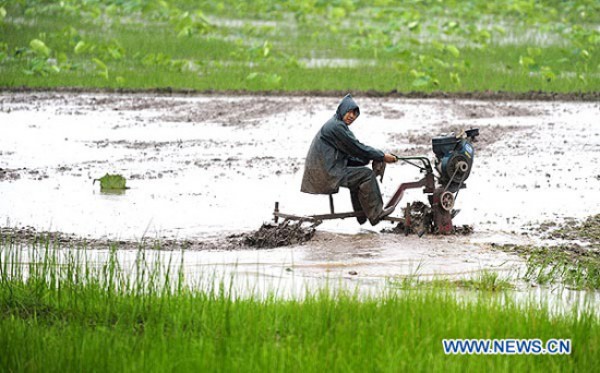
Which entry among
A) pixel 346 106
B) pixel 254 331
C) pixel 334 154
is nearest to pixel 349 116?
pixel 346 106

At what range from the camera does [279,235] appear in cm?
973

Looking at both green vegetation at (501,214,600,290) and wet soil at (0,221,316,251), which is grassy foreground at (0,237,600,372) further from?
wet soil at (0,221,316,251)

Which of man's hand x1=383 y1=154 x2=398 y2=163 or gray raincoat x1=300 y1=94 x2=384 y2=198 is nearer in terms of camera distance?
man's hand x1=383 y1=154 x2=398 y2=163

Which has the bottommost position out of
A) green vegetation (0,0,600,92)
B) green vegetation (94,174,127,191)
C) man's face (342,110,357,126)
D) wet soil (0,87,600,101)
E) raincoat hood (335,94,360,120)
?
green vegetation (94,174,127,191)

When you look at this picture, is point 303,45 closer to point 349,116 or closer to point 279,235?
point 349,116

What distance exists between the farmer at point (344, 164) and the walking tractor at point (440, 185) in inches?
4.9

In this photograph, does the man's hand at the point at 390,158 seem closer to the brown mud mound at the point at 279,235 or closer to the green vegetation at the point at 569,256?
the brown mud mound at the point at 279,235

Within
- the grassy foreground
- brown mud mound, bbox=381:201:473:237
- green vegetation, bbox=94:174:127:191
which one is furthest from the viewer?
green vegetation, bbox=94:174:127:191

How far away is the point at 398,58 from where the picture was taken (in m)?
23.6

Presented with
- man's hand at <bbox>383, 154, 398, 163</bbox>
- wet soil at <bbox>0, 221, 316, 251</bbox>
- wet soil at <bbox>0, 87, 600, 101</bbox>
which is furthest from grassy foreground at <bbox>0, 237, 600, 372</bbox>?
wet soil at <bbox>0, 87, 600, 101</bbox>

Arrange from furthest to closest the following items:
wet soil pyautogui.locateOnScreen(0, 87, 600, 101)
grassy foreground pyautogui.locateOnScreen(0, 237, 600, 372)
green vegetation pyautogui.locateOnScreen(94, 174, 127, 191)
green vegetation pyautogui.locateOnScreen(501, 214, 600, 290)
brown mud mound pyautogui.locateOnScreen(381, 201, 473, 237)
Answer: wet soil pyautogui.locateOnScreen(0, 87, 600, 101) → green vegetation pyautogui.locateOnScreen(94, 174, 127, 191) → brown mud mound pyautogui.locateOnScreen(381, 201, 473, 237) → green vegetation pyautogui.locateOnScreen(501, 214, 600, 290) → grassy foreground pyautogui.locateOnScreen(0, 237, 600, 372)

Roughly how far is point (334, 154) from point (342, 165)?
134 mm

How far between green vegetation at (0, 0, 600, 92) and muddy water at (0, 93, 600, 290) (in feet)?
4.66

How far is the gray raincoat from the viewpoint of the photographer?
9.62m
